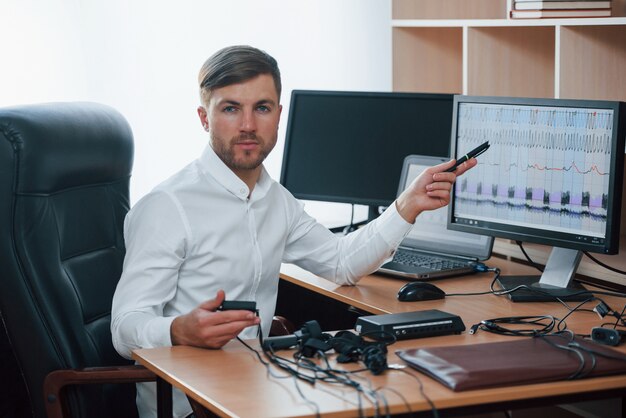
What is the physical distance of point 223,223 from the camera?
2320 mm

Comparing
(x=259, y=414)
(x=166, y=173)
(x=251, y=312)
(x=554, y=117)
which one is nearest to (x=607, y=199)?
(x=554, y=117)

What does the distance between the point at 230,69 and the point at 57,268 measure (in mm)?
633

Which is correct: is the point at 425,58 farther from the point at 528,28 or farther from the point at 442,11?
the point at 528,28

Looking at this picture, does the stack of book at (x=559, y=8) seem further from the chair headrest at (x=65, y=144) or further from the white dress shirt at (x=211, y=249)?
the chair headrest at (x=65, y=144)

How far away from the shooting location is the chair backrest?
2.21 m

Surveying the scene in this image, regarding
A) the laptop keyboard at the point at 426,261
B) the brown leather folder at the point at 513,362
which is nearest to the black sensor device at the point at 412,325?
the brown leather folder at the point at 513,362

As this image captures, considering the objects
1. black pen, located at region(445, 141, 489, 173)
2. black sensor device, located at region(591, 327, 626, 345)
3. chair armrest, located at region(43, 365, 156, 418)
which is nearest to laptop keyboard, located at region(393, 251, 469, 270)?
black pen, located at region(445, 141, 489, 173)

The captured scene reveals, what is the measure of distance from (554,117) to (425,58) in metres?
1.18

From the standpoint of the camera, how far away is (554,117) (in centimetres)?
246

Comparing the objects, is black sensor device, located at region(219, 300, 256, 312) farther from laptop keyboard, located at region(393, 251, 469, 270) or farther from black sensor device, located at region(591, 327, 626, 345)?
laptop keyboard, located at region(393, 251, 469, 270)

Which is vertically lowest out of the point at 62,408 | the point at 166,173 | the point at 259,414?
the point at 62,408

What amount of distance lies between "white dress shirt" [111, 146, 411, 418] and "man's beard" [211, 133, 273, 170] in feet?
0.07

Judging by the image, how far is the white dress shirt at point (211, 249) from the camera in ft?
7.11

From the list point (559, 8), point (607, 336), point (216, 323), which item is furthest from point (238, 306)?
point (559, 8)
